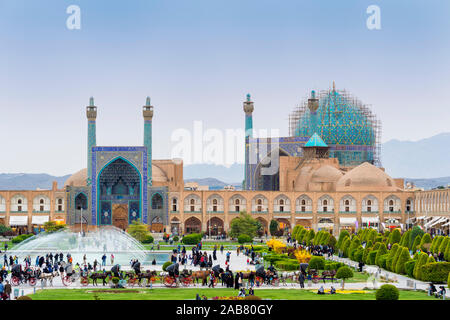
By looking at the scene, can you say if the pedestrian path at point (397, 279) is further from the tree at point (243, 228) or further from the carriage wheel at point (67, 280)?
the tree at point (243, 228)

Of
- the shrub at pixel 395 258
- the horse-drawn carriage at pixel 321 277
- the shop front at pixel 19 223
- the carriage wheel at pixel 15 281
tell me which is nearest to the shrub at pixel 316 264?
the shrub at pixel 395 258

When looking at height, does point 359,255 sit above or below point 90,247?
above

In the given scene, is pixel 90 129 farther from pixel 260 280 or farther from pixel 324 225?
pixel 260 280

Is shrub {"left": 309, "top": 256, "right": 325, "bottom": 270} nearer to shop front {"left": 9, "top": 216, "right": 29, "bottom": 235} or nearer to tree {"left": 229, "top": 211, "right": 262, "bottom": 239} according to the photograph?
tree {"left": 229, "top": 211, "right": 262, "bottom": 239}

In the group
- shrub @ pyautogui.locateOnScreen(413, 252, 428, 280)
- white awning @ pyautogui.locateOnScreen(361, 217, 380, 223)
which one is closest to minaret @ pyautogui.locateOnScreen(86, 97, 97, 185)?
white awning @ pyautogui.locateOnScreen(361, 217, 380, 223)

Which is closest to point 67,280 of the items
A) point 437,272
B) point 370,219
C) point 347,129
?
point 437,272
